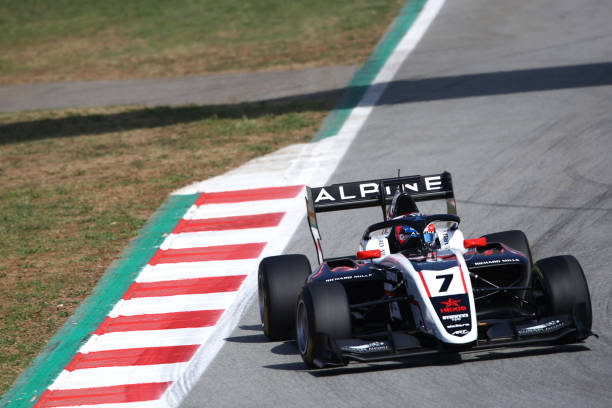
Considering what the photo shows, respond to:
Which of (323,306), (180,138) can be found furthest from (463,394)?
(180,138)

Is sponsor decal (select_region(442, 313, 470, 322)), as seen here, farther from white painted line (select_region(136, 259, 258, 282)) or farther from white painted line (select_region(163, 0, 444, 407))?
white painted line (select_region(136, 259, 258, 282))

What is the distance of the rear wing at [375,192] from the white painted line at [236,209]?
3.79m

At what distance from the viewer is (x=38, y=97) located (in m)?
24.6

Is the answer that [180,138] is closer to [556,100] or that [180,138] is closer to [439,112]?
[439,112]

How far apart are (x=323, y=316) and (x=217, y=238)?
5.32 meters

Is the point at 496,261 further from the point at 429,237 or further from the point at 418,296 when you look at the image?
the point at 418,296

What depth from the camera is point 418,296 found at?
25.2 ft

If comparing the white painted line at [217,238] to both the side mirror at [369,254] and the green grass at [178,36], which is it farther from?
the green grass at [178,36]

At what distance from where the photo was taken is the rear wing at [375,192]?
9.91 m

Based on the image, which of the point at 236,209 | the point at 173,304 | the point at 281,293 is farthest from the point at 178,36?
the point at 281,293

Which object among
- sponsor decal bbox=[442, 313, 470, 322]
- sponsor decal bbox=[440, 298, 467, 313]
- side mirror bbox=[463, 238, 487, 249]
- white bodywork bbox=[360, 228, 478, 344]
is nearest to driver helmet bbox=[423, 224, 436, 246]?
side mirror bbox=[463, 238, 487, 249]

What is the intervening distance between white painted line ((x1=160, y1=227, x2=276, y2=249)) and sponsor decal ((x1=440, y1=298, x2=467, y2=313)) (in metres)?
5.34

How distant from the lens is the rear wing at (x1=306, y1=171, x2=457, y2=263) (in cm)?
991

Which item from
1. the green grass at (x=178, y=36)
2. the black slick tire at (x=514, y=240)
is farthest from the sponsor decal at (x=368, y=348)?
the green grass at (x=178, y=36)
